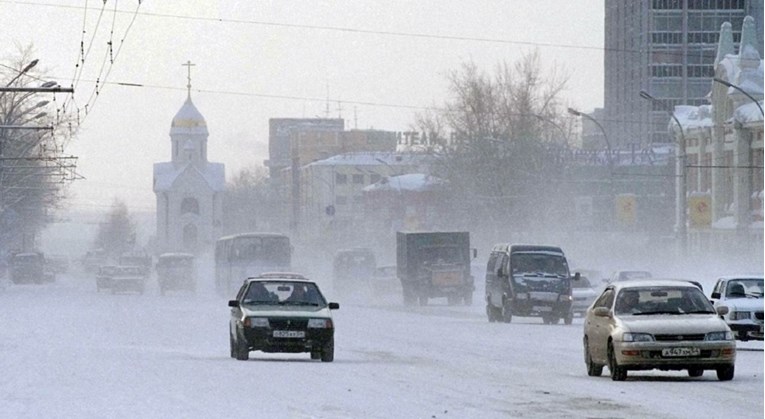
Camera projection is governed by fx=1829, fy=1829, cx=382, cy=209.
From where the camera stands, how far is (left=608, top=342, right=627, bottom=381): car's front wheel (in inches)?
874

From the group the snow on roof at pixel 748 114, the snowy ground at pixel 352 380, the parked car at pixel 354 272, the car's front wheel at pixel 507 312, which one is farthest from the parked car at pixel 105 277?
the snowy ground at pixel 352 380

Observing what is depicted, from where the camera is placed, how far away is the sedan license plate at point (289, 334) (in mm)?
27141

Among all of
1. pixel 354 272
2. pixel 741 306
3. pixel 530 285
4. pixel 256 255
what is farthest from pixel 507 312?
pixel 354 272

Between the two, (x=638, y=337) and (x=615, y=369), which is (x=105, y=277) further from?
(x=638, y=337)

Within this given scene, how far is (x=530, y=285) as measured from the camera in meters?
45.6

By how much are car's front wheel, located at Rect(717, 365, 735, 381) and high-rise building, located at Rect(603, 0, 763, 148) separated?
147 meters

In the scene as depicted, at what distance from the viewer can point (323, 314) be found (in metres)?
27.5

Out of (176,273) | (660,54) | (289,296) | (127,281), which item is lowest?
(127,281)

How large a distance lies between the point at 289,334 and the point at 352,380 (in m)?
5.02

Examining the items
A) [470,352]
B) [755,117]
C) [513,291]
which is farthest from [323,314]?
[755,117]

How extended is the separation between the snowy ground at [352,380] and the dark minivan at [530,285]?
17.6 feet

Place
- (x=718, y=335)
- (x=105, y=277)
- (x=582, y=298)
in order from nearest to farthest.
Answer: (x=718, y=335) < (x=582, y=298) < (x=105, y=277)

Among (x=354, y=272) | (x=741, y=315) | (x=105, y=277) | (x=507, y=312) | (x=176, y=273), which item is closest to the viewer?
(x=741, y=315)

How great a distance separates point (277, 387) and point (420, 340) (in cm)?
1467
